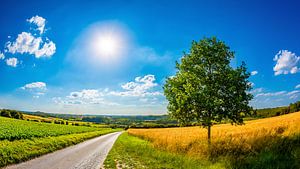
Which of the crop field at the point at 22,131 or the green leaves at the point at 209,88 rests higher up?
the green leaves at the point at 209,88

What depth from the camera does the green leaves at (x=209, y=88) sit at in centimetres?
1648

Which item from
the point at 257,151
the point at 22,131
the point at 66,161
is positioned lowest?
the point at 66,161

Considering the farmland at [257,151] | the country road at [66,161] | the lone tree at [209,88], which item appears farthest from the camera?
the lone tree at [209,88]

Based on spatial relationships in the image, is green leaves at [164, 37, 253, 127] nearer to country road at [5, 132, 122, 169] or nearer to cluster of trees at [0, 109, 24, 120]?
country road at [5, 132, 122, 169]

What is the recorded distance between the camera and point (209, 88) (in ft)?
55.1

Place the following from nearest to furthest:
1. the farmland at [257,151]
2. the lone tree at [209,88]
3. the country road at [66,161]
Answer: the farmland at [257,151] → the country road at [66,161] → the lone tree at [209,88]

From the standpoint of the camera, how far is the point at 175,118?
1902 centimetres

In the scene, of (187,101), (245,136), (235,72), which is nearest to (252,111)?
(245,136)

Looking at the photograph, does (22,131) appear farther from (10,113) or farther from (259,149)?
(10,113)

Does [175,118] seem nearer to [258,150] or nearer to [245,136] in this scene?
[245,136]

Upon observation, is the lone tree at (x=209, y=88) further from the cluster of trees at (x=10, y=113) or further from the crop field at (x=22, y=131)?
the cluster of trees at (x=10, y=113)

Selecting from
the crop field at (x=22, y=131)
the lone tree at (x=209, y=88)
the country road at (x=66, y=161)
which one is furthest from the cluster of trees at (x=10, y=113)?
the lone tree at (x=209, y=88)

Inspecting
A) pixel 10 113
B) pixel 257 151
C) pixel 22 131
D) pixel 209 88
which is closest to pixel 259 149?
pixel 257 151

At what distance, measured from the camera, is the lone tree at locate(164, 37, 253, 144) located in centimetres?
1648
